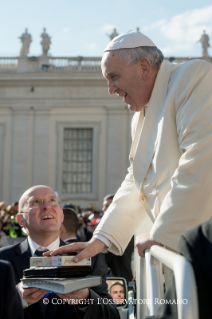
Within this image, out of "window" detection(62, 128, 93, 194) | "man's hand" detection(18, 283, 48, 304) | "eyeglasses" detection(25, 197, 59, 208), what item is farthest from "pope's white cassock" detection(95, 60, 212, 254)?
"window" detection(62, 128, 93, 194)

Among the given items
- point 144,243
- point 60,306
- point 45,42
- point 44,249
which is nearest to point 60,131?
point 45,42

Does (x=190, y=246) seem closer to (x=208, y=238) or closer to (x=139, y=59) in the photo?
(x=208, y=238)

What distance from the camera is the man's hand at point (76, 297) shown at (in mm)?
2673

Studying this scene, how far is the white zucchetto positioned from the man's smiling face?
1596mm

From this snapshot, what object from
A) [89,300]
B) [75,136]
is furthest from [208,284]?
[75,136]

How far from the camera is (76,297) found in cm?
274

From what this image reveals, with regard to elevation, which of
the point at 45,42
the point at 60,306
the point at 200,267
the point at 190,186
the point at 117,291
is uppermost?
the point at 45,42

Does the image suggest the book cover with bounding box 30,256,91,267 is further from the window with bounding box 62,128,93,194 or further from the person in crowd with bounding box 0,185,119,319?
the window with bounding box 62,128,93,194

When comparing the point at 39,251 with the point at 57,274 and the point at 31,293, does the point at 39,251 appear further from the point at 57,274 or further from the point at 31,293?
the point at 57,274

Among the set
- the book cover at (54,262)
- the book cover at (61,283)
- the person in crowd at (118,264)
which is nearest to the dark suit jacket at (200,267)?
the book cover at (61,283)

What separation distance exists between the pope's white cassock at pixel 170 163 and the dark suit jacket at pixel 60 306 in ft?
1.21

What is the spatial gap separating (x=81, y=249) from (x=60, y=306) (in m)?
0.80

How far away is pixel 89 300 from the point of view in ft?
9.43

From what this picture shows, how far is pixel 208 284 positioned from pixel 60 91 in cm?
2822
